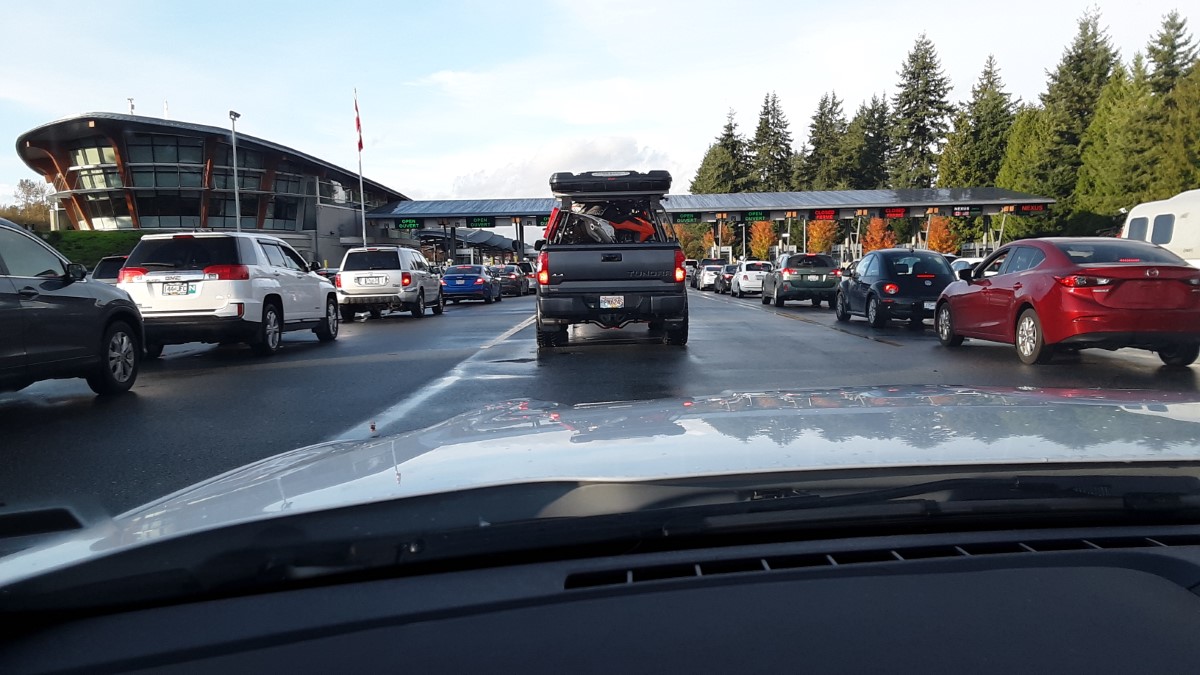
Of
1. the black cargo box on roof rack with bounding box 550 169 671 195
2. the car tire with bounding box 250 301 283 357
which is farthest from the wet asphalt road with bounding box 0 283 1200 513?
the black cargo box on roof rack with bounding box 550 169 671 195

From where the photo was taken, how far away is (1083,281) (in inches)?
381

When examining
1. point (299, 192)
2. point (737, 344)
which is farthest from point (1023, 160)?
point (737, 344)

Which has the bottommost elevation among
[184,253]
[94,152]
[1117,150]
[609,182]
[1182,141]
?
[184,253]

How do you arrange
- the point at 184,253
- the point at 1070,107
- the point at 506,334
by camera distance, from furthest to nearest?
the point at 1070,107 → the point at 506,334 → the point at 184,253

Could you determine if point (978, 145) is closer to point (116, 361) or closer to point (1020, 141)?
point (1020, 141)

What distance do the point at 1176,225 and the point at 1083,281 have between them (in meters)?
11.5

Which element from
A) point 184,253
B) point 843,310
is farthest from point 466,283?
point 184,253

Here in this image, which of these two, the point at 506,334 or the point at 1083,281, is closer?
the point at 1083,281

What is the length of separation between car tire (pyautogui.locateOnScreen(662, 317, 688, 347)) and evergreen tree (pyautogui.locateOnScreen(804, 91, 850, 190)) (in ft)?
318

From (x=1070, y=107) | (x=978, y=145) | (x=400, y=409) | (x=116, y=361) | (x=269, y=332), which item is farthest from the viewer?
(x=978, y=145)

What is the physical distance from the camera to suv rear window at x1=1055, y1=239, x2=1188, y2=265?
9945mm

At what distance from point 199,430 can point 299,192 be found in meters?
82.5

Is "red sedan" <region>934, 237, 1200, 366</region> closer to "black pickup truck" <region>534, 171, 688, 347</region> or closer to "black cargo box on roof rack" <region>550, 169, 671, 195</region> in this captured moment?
"black pickup truck" <region>534, 171, 688, 347</region>

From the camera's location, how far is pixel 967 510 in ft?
6.51
